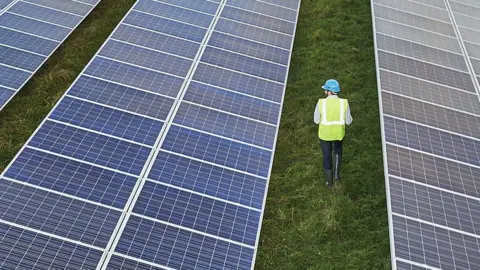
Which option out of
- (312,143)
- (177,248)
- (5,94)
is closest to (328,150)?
(312,143)

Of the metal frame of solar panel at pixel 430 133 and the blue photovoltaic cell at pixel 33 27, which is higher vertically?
the metal frame of solar panel at pixel 430 133

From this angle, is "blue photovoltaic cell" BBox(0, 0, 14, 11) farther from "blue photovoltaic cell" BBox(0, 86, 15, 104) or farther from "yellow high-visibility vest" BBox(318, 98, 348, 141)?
"yellow high-visibility vest" BBox(318, 98, 348, 141)

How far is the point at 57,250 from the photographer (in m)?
6.98

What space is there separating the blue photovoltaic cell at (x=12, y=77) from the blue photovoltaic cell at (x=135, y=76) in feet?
5.68

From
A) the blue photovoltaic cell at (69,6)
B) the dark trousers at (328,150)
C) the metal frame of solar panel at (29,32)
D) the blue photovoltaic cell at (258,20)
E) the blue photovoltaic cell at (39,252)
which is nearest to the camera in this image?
the blue photovoltaic cell at (39,252)

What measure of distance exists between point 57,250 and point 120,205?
3.98 ft

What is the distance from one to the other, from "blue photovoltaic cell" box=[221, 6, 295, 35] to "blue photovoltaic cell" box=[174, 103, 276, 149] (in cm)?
489

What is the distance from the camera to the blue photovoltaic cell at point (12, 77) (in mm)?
11305

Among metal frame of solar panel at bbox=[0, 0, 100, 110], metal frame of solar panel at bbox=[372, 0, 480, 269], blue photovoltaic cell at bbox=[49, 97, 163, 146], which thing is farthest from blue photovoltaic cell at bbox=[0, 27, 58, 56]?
metal frame of solar panel at bbox=[372, 0, 480, 269]

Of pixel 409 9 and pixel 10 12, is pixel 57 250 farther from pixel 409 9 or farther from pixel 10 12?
pixel 409 9

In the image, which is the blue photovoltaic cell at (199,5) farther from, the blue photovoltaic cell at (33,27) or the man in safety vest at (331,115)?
the man in safety vest at (331,115)

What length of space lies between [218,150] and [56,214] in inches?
124

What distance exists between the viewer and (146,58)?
38.7 feet

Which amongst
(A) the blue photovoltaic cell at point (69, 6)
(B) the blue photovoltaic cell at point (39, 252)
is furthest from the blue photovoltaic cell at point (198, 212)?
(A) the blue photovoltaic cell at point (69, 6)
